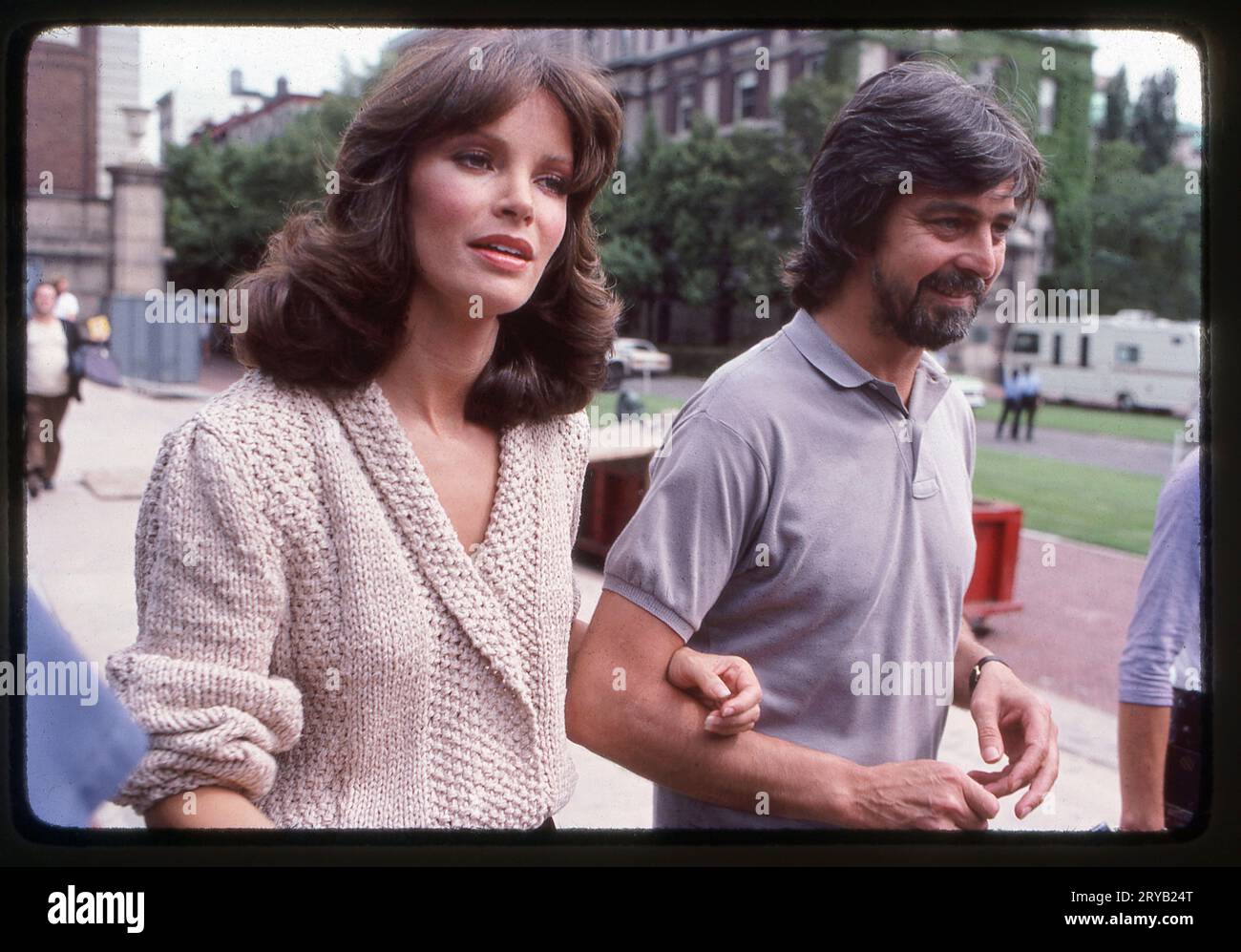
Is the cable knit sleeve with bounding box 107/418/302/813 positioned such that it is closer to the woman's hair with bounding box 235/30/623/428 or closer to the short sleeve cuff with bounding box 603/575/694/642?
the woman's hair with bounding box 235/30/623/428

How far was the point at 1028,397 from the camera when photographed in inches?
76.1

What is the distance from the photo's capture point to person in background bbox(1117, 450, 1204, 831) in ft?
5.66

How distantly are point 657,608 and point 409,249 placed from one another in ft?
1.76

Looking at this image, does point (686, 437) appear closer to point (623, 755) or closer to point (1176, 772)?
point (623, 755)

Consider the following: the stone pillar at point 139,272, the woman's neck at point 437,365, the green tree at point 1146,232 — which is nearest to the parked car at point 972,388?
the green tree at point 1146,232

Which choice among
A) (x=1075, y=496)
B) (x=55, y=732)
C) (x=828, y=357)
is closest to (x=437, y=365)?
(x=828, y=357)

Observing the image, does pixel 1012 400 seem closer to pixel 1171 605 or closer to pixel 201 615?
pixel 1171 605

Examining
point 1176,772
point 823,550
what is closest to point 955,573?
point 823,550

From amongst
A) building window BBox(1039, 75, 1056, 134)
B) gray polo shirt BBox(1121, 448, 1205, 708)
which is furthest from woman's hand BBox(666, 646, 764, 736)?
building window BBox(1039, 75, 1056, 134)

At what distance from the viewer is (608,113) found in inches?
59.9

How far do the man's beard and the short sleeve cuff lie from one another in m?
0.47

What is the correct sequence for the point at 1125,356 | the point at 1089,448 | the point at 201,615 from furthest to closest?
the point at 1089,448, the point at 1125,356, the point at 201,615
